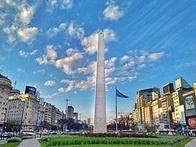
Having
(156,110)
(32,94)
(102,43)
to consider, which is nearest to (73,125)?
(32,94)

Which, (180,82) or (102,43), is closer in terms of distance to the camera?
(102,43)

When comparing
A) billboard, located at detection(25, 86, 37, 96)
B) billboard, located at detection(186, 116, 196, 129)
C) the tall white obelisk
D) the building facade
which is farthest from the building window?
the tall white obelisk

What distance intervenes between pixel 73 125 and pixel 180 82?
3002 inches

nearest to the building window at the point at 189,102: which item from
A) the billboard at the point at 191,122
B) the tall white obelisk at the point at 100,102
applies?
the billboard at the point at 191,122

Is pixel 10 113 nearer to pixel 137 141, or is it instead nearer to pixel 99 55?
pixel 99 55

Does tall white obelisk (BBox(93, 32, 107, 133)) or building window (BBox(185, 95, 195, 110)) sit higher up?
building window (BBox(185, 95, 195, 110))

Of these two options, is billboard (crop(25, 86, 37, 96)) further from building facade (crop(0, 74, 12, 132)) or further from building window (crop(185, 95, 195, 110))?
building window (crop(185, 95, 195, 110))

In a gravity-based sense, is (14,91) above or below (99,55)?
above

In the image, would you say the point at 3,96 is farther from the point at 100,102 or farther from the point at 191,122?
the point at 191,122

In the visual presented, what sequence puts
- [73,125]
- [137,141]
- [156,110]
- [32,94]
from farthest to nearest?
[156,110] < [73,125] < [32,94] < [137,141]

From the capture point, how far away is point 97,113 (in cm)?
3362

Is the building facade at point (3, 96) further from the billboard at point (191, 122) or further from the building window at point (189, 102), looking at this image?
the building window at point (189, 102)

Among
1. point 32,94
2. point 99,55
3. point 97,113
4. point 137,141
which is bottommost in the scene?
point 137,141

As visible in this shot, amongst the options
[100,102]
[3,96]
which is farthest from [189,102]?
[100,102]
